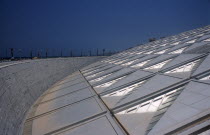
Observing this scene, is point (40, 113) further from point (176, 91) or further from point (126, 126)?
point (176, 91)

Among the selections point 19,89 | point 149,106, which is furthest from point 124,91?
point 19,89

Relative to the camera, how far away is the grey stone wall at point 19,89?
5.43 metres

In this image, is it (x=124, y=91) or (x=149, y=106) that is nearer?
(x=149, y=106)

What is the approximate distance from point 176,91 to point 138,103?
1.08 m

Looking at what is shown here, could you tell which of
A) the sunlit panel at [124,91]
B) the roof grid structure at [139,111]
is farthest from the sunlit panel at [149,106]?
the sunlit panel at [124,91]

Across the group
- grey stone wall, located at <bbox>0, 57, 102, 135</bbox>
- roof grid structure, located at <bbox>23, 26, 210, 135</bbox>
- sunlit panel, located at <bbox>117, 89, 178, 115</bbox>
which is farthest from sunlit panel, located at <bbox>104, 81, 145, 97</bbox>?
grey stone wall, located at <bbox>0, 57, 102, 135</bbox>

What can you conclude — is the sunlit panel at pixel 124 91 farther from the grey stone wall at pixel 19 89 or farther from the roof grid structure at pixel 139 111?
the grey stone wall at pixel 19 89

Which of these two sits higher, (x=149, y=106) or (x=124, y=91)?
(x=149, y=106)

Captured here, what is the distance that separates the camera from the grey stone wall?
214 inches

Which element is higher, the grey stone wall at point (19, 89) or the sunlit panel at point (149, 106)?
the sunlit panel at point (149, 106)

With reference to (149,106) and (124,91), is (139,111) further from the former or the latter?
(124,91)

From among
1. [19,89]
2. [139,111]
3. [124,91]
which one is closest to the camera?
[139,111]

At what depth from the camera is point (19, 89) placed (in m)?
7.84

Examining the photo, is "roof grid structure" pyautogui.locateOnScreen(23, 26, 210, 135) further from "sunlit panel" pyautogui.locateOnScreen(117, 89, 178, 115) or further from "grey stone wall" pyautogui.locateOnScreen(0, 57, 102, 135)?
"grey stone wall" pyautogui.locateOnScreen(0, 57, 102, 135)
